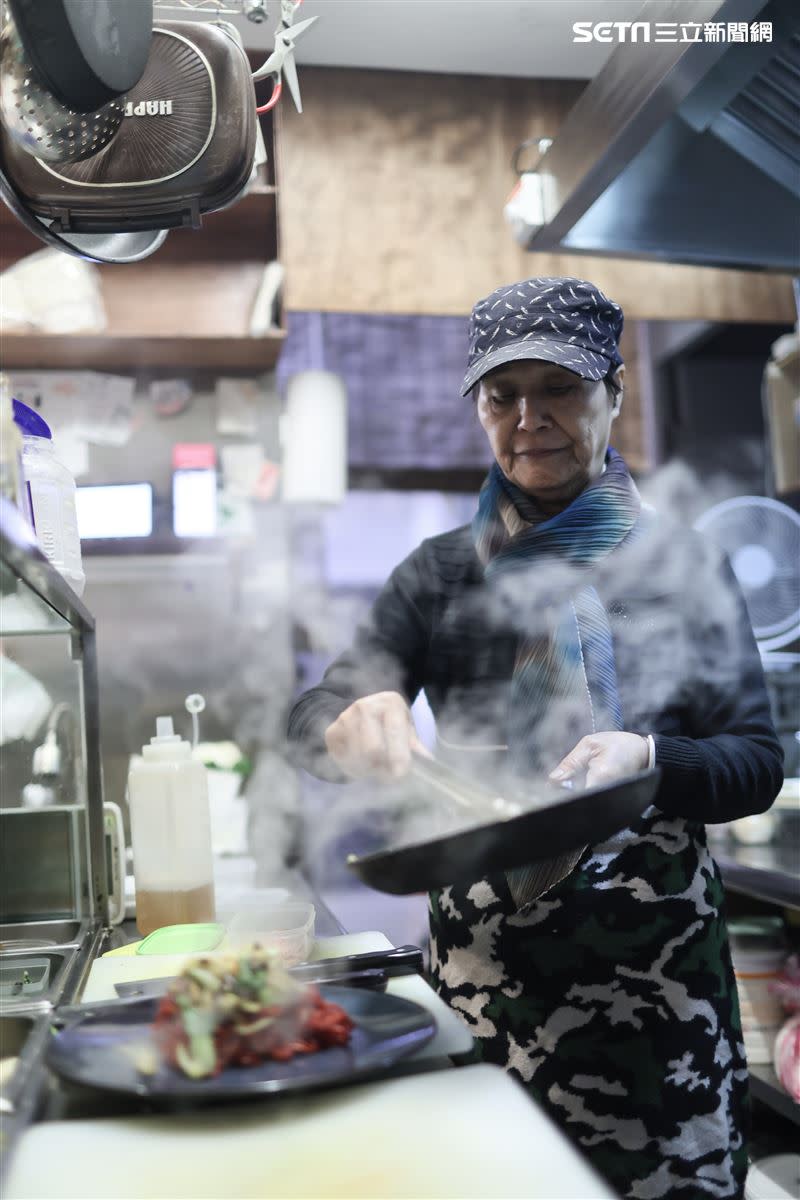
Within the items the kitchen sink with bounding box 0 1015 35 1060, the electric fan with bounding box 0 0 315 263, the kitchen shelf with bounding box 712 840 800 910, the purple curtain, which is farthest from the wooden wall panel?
the kitchen sink with bounding box 0 1015 35 1060

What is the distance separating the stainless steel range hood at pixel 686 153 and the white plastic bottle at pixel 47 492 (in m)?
1.12

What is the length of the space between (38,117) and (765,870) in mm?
2201

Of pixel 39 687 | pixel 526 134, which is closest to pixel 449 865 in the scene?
pixel 39 687

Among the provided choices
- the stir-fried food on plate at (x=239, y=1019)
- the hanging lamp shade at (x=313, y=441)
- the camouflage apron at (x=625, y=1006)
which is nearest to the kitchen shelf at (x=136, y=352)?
the hanging lamp shade at (x=313, y=441)

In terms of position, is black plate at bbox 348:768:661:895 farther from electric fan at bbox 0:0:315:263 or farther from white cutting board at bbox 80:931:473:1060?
electric fan at bbox 0:0:315:263

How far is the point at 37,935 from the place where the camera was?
146cm

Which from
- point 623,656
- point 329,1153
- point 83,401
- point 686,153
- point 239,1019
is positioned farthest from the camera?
point 83,401

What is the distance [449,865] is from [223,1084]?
24cm

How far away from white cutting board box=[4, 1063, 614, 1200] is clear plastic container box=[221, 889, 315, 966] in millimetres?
363

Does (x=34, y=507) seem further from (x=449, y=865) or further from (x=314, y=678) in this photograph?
(x=314, y=678)

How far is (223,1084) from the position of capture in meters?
0.74

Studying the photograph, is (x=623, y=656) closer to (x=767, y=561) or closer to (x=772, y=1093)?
(x=772, y=1093)

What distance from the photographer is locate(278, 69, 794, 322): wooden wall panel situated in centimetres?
344

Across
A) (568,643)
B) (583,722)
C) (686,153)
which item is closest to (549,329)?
(568,643)
